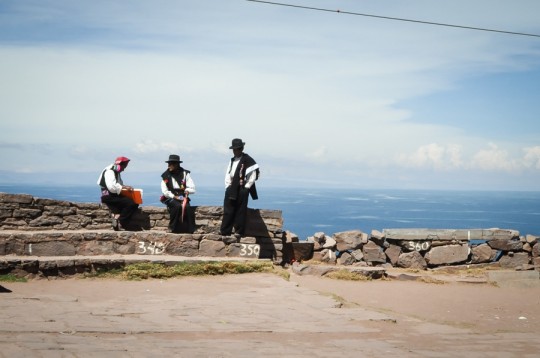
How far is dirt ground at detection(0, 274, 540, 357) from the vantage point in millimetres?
7387

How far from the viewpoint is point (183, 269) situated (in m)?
13.1

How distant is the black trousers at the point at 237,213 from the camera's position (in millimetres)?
14734

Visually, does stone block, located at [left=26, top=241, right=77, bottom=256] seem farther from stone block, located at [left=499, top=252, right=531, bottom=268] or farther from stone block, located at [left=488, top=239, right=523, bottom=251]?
stone block, located at [left=499, top=252, right=531, bottom=268]

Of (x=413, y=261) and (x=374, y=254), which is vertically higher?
(x=374, y=254)

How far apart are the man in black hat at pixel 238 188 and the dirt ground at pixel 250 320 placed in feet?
5.59

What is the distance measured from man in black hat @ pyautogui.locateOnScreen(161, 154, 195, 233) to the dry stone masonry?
313mm

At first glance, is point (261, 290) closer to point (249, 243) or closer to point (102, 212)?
point (249, 243)

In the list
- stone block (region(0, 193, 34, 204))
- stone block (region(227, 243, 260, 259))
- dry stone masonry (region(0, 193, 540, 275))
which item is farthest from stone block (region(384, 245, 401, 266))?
stone block (region(0, 193, 34, 204))

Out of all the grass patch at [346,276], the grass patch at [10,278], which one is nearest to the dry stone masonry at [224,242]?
the grass patch at [10,278]

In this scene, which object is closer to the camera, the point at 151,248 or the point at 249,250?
the point at 151,248

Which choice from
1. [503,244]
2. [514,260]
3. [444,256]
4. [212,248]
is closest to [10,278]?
[212,248]

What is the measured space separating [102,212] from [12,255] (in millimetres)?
2448

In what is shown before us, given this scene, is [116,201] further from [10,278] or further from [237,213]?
[10,278]

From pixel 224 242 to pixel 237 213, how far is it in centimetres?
71
